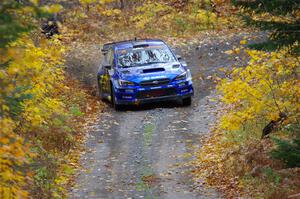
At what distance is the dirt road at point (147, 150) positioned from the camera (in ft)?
33.7

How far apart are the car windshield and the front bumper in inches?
39.2

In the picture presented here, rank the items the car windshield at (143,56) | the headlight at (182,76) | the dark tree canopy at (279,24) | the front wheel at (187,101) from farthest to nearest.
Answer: the car windshield at (143,56) → the front wheel at (187,101) → the headlight at (182,76) → the dark tree canopy at (279,24)

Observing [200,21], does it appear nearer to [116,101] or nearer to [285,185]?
[116,101]

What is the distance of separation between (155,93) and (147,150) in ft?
11.9

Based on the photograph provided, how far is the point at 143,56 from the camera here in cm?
1720

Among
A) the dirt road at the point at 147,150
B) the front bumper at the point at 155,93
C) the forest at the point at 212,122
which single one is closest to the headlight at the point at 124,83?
the front bumper at the point at 155,93

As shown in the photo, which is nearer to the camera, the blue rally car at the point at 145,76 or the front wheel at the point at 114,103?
the blue rally car at the point at 145,76

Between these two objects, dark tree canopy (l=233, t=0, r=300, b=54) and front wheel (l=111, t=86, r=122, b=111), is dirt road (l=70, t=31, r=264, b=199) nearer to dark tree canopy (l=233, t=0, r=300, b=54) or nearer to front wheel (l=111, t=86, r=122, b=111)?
front wheel (l=111, t=86, r=122, b=111)

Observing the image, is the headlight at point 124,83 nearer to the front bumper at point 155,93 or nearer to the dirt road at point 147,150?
the front bumper at point 155,93

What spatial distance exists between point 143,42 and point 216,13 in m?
13.7

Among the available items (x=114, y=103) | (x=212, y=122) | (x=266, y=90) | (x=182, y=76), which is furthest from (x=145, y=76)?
(x=266, y=90)

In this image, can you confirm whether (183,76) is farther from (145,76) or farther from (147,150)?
(147,150)

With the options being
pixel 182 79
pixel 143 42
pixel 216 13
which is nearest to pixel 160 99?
pixel 182 79

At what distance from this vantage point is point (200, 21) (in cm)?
2969
